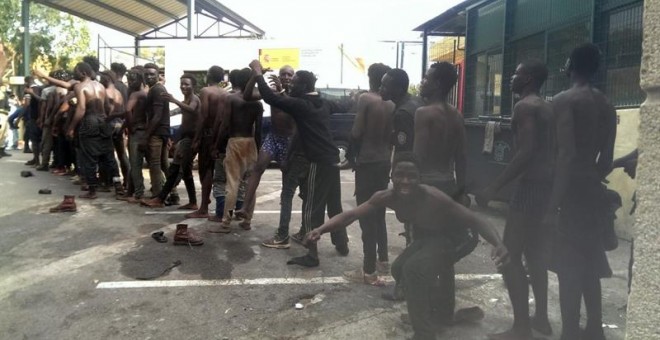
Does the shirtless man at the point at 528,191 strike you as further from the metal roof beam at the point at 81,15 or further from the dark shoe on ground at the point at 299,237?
the metal roof beam at the point at 81,15

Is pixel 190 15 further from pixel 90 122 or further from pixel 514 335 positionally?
pixel 514 335

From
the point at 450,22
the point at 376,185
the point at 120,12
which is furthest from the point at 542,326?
the point at 120,12

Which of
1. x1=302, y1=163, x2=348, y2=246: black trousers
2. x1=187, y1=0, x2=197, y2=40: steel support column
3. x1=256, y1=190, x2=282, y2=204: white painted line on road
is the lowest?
x1=256, y1=190, x2=282, y2=204: white painted line on road

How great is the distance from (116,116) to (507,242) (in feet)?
20.0

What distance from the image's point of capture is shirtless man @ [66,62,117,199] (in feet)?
23.7

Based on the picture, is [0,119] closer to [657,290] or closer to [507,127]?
[507,127]

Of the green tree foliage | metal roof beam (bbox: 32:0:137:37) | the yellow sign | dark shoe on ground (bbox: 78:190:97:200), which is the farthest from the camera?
the green tree foliage

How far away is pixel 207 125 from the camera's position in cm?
623

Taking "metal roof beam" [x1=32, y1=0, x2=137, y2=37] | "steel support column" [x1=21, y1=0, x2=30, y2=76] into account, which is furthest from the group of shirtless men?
"steel support column" [x1=21, y1=0, x2=30, y2=76]

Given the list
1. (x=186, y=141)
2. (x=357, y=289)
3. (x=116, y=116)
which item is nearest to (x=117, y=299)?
(x=357, y=289)

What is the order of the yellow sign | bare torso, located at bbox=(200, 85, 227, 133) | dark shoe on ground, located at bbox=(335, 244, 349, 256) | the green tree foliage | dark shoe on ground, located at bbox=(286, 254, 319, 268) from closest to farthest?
dark shoe on ground, located at bbox=(286, 254, 319, 268), dark shoe on ground, located at bbox=(335, 244, 349, 256), bare torso, located at bbox=(200, 85, 227, 133), the yellow sign, the green tree foliage

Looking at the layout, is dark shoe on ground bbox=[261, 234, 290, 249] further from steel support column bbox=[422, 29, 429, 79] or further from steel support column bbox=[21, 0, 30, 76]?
steel support column bbox=[21, 0, 30, 76]

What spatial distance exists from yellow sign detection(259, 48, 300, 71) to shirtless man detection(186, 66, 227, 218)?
406 inches

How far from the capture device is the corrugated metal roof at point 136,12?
16.7m
